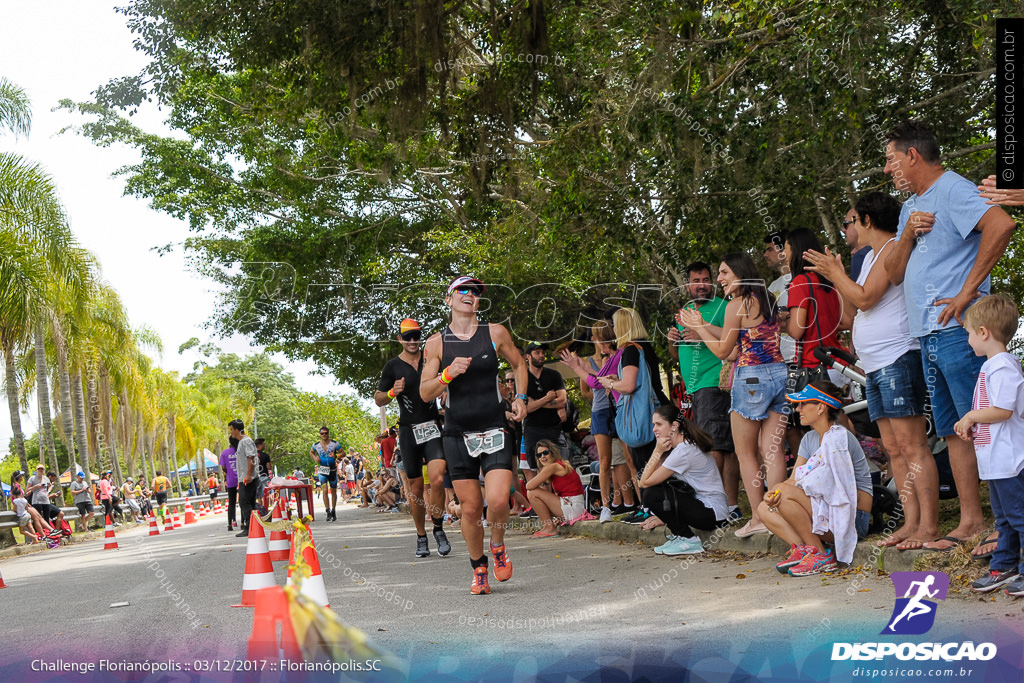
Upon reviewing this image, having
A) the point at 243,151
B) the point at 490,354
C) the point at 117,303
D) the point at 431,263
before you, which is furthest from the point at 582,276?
the point at 117,303

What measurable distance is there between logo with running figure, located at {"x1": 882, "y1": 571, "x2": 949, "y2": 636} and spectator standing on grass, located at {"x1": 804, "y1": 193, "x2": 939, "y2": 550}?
75 centimetres

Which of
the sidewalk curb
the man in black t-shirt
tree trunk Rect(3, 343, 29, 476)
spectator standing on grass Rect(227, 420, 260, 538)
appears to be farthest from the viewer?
tree trunk Rect(3, 343, 29, 476)

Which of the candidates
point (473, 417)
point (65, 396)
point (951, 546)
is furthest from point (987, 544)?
point (65, 396)

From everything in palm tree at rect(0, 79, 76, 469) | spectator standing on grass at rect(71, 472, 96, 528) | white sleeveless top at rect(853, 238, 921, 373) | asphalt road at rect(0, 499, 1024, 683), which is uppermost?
palm tree at rect(0, 79, 76, 469)

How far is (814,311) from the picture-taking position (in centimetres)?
694

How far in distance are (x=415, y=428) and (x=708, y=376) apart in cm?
290

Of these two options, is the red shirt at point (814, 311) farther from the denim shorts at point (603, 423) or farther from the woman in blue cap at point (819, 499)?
the denim shorts at point (603, 423)

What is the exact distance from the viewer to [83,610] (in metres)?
7.75

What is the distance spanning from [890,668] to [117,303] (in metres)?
36.3

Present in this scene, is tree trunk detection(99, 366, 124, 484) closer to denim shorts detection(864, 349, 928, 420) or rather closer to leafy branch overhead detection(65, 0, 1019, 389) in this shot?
leafy branch overhead detection(65, 0, 1019, 389)

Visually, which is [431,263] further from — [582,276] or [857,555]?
[857,555]

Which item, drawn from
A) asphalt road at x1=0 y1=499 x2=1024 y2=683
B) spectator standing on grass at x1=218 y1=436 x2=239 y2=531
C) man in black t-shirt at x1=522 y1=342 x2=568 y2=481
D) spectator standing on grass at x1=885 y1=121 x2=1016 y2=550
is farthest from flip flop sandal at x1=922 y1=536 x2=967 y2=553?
spectator standing on grass at x1=218 y1=436 x2=239 y2=531

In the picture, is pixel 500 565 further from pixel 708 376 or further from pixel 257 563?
pixel 708 376

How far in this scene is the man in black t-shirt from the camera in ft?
36.9
